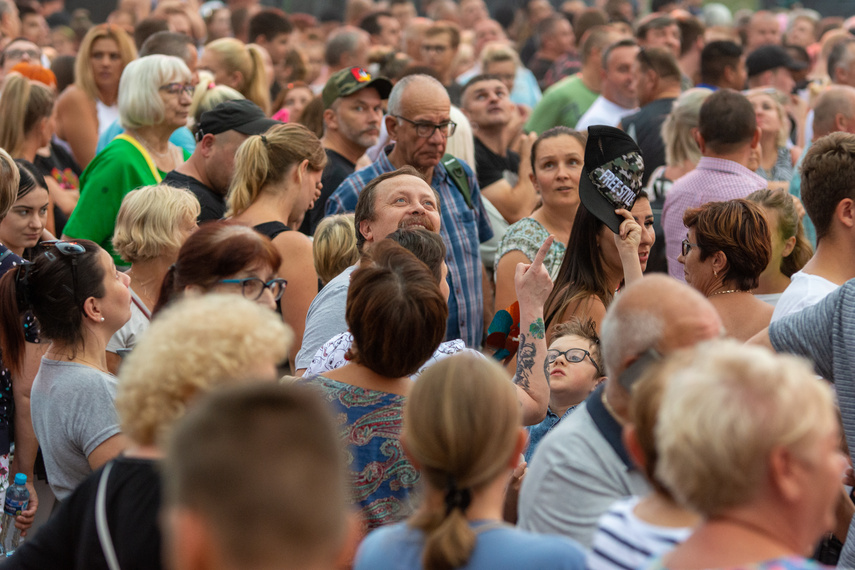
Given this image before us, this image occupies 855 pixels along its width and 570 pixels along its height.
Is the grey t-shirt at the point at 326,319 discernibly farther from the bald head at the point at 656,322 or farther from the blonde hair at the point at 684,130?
the blonde hair at the point at 684,130

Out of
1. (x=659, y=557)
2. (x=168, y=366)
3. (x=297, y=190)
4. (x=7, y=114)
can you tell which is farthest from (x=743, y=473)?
(x=7, y=114)

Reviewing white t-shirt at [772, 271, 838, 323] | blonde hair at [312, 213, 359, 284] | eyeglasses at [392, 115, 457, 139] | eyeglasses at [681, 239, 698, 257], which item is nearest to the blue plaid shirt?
eyeglasses at [392, 115, 457, 139]

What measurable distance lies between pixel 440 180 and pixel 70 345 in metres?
2.36

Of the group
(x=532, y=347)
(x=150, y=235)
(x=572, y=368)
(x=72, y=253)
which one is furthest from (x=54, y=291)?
(x=572, y=368)

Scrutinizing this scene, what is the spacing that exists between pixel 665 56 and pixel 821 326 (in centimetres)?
465

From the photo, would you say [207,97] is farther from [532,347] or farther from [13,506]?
[532,347]

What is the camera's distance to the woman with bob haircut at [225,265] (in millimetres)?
2686

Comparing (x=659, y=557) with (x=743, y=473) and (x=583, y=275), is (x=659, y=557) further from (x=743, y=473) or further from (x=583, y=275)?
(x=583, y=275)

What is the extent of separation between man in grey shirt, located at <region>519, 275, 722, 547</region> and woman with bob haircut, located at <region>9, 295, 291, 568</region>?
65cm

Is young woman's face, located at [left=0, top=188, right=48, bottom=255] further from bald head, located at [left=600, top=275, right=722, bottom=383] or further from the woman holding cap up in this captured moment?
bald head, located at [left=600, top=275, right=722, bottom=383]

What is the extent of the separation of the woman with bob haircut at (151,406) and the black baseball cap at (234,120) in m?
2.81

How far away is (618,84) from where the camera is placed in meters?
7.41

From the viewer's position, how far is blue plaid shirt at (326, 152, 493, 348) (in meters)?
4.48

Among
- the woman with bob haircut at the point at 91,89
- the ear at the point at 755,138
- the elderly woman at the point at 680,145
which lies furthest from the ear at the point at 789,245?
the woman with bob haircut at the point at 91,89
